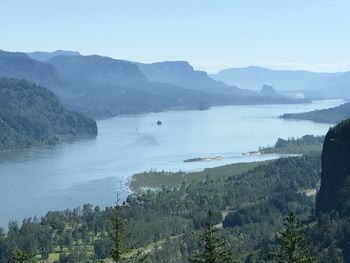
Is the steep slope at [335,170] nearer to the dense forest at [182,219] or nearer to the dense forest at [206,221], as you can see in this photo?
the dense forest at [206,221]

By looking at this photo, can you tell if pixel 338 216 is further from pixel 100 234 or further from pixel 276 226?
pixel 100 234

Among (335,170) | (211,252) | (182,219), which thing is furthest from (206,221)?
(211,252)

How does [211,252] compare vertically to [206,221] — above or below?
above

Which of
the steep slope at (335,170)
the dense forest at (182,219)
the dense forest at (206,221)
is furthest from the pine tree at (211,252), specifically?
the steep slope at (335,170)

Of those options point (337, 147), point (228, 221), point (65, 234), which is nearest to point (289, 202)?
point (228, 221)

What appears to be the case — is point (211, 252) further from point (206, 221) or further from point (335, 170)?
point (335, 170)

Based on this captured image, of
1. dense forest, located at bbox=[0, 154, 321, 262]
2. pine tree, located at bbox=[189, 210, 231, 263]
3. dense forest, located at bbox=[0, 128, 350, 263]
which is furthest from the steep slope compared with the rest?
pine tree, located at bbox=[189, 210, 231, 263]

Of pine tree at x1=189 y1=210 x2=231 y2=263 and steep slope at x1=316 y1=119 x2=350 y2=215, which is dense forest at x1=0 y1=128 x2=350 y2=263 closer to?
steep slope at x1=316 y1=119 x2=350 y2=215

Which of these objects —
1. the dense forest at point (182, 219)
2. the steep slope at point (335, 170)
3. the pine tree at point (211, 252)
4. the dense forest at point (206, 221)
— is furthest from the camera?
the dense forest at point (182, 219)
